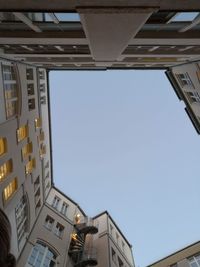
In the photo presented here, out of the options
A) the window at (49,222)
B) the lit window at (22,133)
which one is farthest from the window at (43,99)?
the window at (49,222)

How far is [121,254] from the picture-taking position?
41406mm

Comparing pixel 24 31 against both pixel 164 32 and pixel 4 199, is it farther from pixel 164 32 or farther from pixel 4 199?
pixel 4 199

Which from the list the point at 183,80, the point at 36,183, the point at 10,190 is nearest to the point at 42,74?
the point at 36,183

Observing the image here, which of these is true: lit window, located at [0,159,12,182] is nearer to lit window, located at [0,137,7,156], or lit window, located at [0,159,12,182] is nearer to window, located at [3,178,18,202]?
lit window, located at [0,137,7,156]

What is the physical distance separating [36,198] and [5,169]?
34.9ft

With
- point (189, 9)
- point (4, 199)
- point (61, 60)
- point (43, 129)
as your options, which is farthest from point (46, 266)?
point (189, 9)

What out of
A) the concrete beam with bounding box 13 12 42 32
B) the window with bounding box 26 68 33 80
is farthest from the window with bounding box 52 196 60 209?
the concrete beam with bounding box 13 12 42 32

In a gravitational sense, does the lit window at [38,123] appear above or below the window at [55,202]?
above

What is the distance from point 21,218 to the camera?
91.6 ft

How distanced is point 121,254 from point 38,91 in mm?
25815

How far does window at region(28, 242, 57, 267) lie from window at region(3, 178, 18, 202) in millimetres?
7922

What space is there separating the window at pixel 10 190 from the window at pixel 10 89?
570 cm

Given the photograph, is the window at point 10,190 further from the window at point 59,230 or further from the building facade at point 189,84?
the building facade at point 189,84

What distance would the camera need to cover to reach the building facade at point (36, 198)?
77.9 feet
